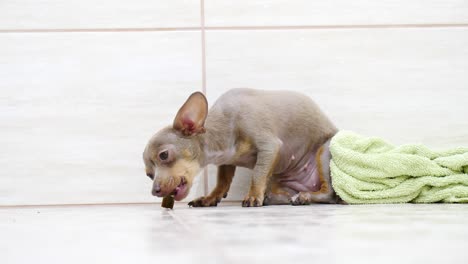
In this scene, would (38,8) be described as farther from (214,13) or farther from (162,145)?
(162,145)

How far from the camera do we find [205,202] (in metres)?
1.87

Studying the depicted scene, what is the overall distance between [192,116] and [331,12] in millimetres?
777

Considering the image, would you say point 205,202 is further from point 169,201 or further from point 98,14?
point 98,14

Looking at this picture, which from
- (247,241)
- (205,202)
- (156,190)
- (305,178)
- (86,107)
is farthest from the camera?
(86,107)

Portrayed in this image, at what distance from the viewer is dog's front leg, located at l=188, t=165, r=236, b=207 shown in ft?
6.21

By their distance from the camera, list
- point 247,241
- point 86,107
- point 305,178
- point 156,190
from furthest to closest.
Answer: point 86,107
point 305,178
point 156,190
point 247,241

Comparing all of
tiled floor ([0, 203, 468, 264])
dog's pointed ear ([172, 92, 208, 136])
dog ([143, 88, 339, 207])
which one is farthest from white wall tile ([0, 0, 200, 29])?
tiled floor ([0, 203, 468, 264])

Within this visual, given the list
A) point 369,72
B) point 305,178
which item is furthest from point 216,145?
point 369,72

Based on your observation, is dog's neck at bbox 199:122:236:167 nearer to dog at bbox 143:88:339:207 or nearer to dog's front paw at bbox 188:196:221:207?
dog at bbox 143:88:339:207

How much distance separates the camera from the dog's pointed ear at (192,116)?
171 centimetres

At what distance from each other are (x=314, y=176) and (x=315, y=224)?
0.94 meters

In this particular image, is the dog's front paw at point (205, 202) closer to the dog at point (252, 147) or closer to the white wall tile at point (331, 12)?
the dog at point (252, 147)

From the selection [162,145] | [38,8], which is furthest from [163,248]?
[38,8]

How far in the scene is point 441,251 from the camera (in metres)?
0.65
